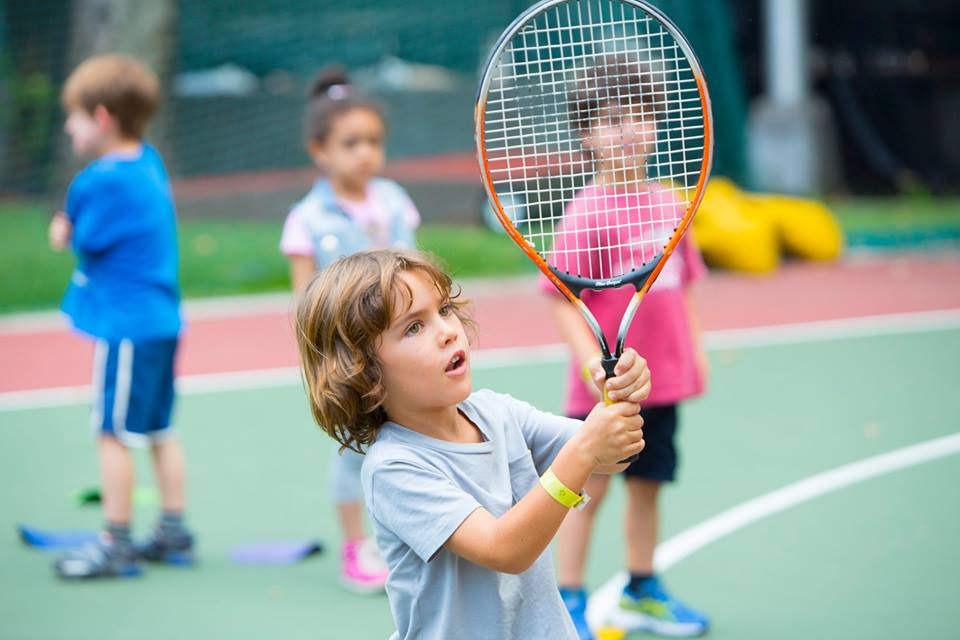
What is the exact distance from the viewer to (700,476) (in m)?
5.06

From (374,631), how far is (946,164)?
→ 11.8m

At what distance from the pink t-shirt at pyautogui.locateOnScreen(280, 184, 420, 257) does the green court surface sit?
1.03 meters

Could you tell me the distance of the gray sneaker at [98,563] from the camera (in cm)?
424

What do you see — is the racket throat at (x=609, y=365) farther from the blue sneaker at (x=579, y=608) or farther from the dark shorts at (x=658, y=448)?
the blue sneaker at (x=579, y=608)

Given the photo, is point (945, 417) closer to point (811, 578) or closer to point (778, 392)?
point (778, 392)

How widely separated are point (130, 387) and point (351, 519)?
813 millimetres

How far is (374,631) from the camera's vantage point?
379 centimetres

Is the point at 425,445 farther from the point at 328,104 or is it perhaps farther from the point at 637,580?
the point at 328,104

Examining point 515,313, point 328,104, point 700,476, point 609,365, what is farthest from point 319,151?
point 515,313

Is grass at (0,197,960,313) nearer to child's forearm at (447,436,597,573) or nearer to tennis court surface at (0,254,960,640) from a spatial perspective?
tennis court surface at (0,254,960,640)

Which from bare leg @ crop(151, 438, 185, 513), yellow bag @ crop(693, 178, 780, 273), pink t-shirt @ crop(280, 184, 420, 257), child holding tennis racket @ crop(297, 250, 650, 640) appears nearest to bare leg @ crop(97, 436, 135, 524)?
bare leg @ crop(151, 438, 185, 513)

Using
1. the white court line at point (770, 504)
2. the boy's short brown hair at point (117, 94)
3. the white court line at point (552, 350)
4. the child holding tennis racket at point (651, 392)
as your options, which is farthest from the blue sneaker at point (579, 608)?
the white court line at point (552, 350)

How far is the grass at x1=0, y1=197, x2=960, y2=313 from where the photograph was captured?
32.2 feet

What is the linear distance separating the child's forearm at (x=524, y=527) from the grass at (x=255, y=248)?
683 centimetres
